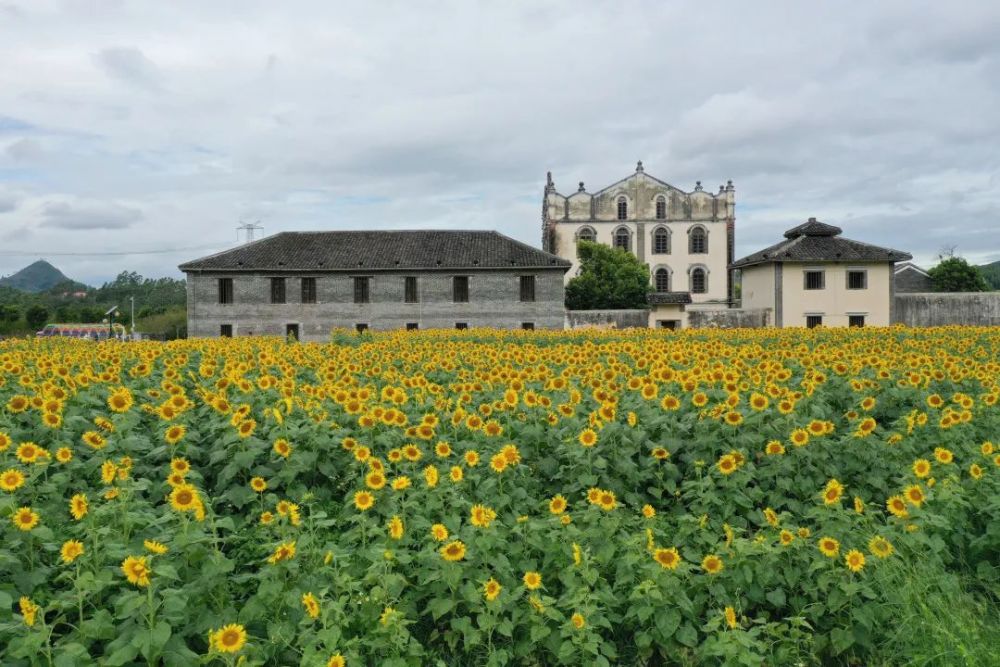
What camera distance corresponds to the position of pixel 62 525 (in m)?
4.08

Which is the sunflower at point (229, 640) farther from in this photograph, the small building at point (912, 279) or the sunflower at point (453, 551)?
the small building at point (912, 279)

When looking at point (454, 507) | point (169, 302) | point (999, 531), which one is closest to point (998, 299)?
point (999, 531)

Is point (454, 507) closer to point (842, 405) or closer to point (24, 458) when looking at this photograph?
point (24, 458)

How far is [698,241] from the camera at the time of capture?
58812 mm

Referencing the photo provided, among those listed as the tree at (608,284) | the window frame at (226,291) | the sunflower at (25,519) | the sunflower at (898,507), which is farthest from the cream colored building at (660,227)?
the sunflower at (25,519)

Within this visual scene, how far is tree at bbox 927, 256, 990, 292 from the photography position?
47594 millimetres

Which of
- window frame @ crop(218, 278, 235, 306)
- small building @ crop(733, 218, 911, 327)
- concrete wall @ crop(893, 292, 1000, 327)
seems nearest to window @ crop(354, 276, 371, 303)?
window frame @ crop(218, 278, 235, 306)

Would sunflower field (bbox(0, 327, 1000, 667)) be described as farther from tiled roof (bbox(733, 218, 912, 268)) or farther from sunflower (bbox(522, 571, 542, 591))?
tiled roof (bbox(733, 218, 912, 268))

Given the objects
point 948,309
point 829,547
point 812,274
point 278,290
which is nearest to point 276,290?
point 278,290

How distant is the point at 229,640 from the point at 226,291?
111 ft

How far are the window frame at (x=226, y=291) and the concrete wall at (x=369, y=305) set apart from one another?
17 centimetres

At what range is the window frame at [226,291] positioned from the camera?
3444 cm

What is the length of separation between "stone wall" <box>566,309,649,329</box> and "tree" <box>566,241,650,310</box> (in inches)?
567

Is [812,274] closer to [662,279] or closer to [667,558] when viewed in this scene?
[662,279]
